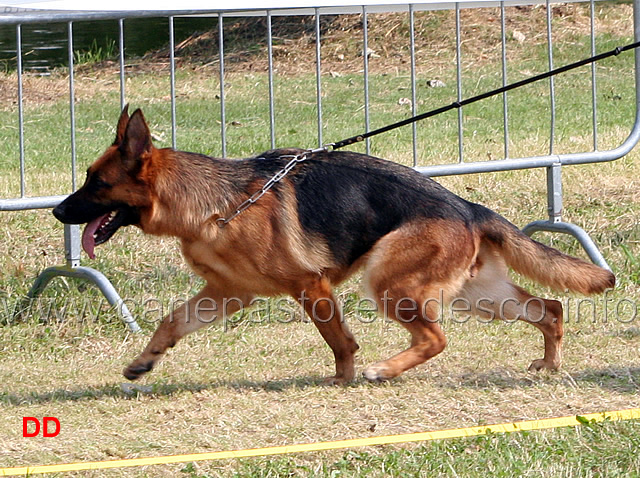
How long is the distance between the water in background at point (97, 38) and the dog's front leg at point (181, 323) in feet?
35.7

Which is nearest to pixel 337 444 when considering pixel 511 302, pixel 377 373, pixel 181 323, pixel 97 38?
pixel 377 373

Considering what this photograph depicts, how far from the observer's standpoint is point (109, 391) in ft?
16.0

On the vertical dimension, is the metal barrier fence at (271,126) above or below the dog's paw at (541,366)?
above

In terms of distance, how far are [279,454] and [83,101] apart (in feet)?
31.1

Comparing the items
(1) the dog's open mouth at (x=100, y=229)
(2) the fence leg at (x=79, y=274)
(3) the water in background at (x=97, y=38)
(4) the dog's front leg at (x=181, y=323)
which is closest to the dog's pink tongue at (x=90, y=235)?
(1) the dog's open mouth at (x=100, y=229)

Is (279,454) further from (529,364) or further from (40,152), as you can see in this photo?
(40,152)

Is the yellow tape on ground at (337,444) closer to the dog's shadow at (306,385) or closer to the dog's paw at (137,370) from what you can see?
the dog's shadow at (306,385)

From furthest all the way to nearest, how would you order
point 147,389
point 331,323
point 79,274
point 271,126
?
1. point 271,126
2. point 79,274
3. point 147,389
4. point 331,323

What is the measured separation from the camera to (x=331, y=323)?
4.75 m

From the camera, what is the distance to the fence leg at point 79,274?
19.2ft

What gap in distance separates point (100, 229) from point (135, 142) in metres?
0.44

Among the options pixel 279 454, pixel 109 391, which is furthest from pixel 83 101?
pixel 279 454

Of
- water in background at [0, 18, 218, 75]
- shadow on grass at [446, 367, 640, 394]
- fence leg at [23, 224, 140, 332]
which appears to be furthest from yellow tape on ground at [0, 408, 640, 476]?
water in background at [0, 18, 218, 75]

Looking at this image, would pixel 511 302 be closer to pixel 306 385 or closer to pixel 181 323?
pixel 306 385
